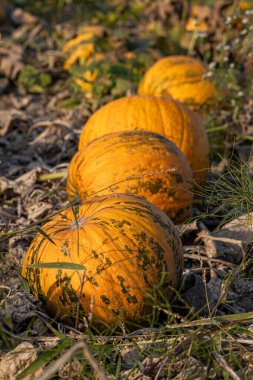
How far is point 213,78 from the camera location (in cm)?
591

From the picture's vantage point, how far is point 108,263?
116 inches

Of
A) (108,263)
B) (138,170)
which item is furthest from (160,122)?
(108,263)

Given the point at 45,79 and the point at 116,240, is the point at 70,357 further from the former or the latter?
the point at 45,79

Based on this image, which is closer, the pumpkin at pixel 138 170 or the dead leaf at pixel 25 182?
the pumpkin at pixel 138 170

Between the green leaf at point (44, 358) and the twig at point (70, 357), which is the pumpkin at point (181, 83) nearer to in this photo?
the green leaf at point (44, 358)

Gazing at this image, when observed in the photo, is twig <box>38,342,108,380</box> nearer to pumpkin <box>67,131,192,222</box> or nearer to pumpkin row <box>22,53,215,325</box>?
pumpkin row <box>22,53,215,325</box>

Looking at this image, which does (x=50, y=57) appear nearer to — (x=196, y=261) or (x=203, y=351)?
(x=196, y=261)

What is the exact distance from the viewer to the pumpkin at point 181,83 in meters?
5.74

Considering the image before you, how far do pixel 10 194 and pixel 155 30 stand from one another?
Answer: 15.3ft

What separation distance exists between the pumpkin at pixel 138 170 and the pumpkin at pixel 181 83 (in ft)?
5.71

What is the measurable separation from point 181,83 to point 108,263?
3.16 meters

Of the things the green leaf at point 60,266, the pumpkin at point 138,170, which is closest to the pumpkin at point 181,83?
the pumpkin at point 138,170

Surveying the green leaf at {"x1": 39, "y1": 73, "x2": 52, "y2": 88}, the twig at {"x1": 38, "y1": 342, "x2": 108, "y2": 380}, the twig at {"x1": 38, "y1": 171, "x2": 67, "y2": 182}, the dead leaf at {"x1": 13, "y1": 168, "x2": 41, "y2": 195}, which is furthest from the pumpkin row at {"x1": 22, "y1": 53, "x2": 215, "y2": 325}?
the green leaf at {"x1": 39, "y1": 73, "x2": 52, "y2": 88}

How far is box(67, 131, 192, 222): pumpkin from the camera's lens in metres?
3.86
